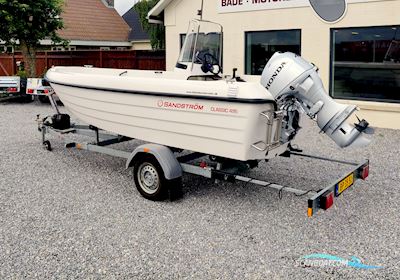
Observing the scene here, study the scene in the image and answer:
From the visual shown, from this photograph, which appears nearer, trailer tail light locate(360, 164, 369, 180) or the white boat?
the white boat

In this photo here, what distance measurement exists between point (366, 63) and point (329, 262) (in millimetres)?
7155

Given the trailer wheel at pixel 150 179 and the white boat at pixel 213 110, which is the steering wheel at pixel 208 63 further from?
the trailer wheel at pixel 150 179

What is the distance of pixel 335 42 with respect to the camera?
33.3 feet

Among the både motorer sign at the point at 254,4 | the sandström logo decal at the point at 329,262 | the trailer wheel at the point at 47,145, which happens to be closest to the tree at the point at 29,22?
the både motorer sign at the point at 254,4

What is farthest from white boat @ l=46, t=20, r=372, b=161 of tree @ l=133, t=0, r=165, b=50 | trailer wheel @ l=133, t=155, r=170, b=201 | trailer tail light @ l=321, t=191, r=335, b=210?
tree @ l=133, t=0, r=165, b=50

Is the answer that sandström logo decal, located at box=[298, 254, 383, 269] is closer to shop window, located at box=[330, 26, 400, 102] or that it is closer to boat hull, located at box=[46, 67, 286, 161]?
boat hull, located at box=[46, 67, 286, 161]

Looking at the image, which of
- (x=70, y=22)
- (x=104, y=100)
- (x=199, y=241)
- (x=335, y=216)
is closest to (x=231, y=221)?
(x=199, y=241)

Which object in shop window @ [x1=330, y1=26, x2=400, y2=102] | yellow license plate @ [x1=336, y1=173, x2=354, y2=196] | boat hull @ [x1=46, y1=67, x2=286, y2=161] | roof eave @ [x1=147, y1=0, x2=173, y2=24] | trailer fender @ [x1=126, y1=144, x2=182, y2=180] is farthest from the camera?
roof eave @ [x1=147, y1=0, x2=173, y2=24]

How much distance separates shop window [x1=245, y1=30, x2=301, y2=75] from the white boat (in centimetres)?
544

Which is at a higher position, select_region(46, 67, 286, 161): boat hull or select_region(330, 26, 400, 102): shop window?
select_region(330, 26, 400, 102): shop window

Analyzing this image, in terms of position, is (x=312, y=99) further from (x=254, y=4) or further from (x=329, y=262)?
(x=254, y=4)

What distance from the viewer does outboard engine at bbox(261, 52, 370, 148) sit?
4.60 metres

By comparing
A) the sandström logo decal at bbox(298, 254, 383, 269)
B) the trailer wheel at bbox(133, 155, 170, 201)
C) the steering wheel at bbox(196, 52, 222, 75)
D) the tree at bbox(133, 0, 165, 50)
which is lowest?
the sandström logo decal at bbox(298, 254, 383, 269)

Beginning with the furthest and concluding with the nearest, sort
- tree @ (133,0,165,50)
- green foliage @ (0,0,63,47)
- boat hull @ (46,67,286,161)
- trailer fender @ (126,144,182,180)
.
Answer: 1. tree @ (133,0,165,50)
2. green foliage @ (0,0,63,47)
3. trailer fender @ (126,144,182,180)
4. boat hull @ (46,67,286,161)
